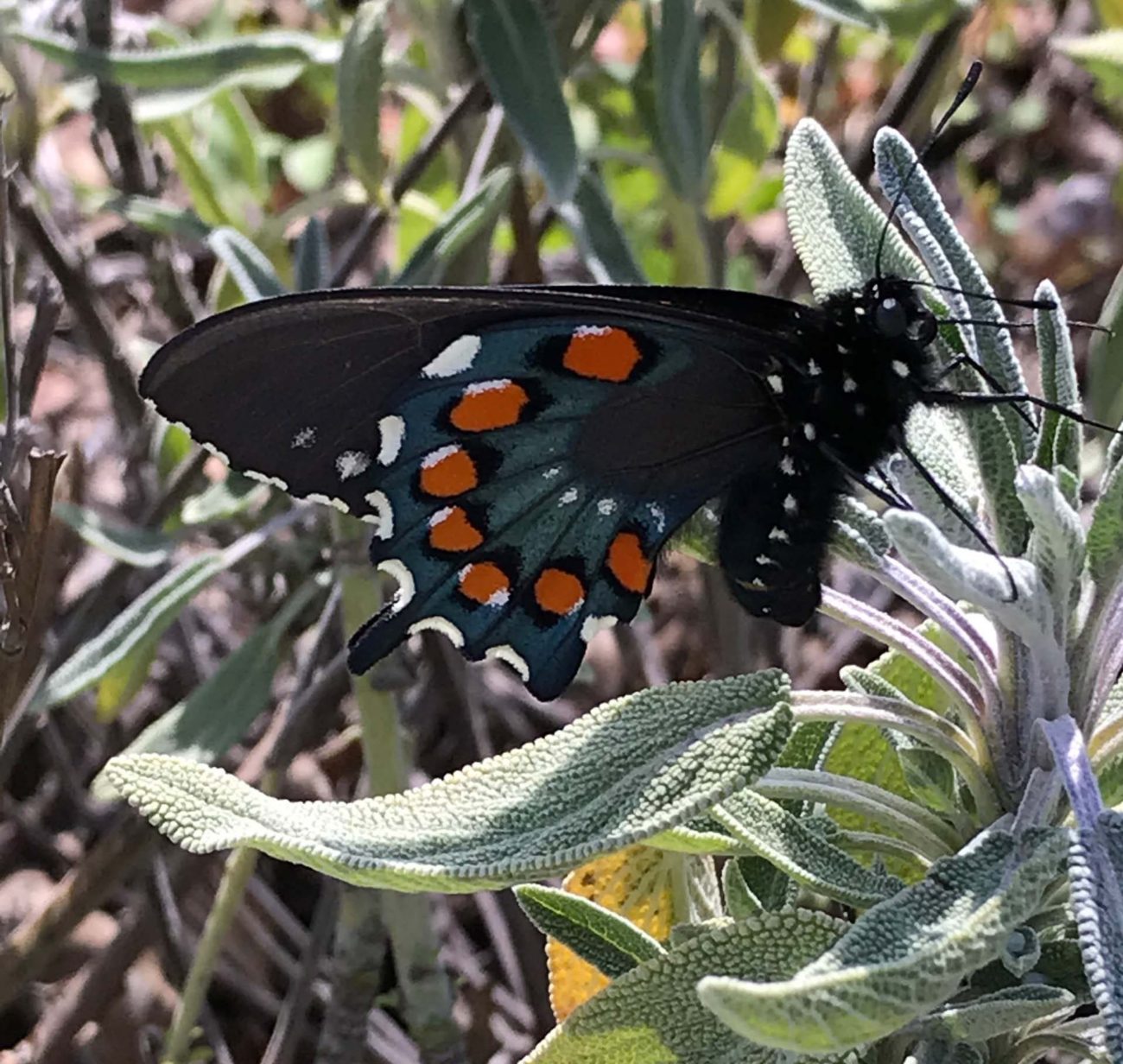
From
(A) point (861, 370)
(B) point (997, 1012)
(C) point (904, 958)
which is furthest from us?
(A) point (861, 370)

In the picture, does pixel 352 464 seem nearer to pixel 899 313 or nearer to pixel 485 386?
pixel 485 386

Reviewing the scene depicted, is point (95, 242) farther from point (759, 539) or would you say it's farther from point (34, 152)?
point (759, 539)

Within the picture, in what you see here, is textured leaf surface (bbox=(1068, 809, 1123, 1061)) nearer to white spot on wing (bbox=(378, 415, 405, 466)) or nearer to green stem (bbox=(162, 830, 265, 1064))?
white spot on wing (bbox=(378, 415, 405, 466))

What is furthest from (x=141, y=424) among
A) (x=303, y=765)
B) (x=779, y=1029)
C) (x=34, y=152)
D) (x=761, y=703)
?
(x=779, y=1029)

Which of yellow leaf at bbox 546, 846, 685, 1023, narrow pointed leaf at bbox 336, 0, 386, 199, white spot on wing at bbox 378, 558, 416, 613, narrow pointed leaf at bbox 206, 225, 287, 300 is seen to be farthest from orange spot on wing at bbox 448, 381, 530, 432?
narrow pointed leaf at bbox 336, 0, 386, 199

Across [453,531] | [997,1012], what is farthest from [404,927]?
[997,1012]

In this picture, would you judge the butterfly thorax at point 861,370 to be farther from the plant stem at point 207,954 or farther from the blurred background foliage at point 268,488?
the plant stem at point 207,954
